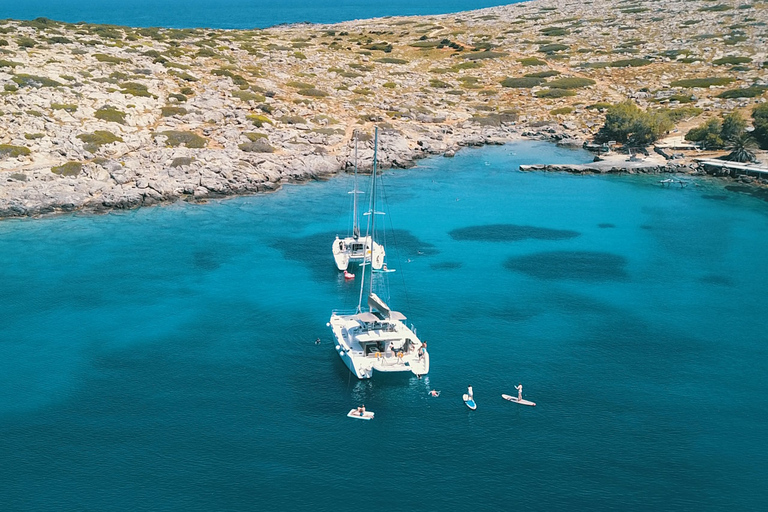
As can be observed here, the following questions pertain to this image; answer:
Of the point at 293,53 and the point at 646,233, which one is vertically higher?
the point at 293,53

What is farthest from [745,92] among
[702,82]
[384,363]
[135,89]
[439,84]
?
[384,363]

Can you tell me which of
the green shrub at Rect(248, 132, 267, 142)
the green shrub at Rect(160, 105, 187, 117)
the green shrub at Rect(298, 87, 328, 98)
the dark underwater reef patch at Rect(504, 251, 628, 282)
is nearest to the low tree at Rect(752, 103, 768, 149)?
the dark underwater reef patch at Rect(504, 251, 628, 282)

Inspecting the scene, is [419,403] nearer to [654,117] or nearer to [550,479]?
[550,479]

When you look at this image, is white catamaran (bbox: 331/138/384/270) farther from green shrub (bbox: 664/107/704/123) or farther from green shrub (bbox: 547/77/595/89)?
green shrub (bbox: 547/77/595/89)

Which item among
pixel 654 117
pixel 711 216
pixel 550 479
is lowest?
pixel 550 479

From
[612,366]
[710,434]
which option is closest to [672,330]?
[612,366]

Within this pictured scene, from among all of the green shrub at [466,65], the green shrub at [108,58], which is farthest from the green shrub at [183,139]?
the green shrub at [466,65]
